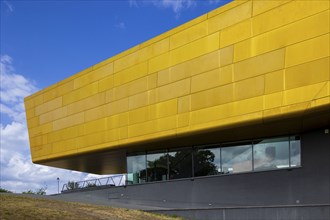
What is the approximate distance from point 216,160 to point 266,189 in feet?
12.2

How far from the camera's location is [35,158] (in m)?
37.9

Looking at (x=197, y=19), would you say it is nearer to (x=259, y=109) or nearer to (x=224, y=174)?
(x=259, y=109)

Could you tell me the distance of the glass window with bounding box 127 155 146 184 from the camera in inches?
1199

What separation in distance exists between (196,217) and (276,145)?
628cm

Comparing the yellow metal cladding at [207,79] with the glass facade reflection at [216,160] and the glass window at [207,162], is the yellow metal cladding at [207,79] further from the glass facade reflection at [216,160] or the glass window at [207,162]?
the glass window at [207,162]

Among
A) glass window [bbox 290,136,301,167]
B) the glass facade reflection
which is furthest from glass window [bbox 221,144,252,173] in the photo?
glass window [bbox 290,136,301,167]

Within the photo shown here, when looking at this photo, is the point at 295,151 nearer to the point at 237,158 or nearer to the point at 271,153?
the point at 271,153

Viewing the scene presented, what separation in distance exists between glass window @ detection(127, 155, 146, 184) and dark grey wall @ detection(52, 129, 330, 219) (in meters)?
1.83

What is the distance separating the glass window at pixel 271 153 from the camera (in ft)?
77.5

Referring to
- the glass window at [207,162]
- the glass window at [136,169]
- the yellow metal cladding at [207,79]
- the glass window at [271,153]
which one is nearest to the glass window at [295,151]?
the glass window at [271,153]

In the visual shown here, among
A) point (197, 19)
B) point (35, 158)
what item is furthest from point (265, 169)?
point (35, 158)

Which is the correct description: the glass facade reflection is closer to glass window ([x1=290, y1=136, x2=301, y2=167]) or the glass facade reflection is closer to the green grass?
glass window ([x1=290, y1=136, x2=301, y2=167])

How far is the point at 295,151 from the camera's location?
23250 mm

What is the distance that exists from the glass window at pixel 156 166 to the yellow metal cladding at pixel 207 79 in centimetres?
208
